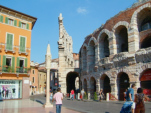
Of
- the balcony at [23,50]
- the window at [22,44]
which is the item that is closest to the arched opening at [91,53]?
the balcony at [23,50]

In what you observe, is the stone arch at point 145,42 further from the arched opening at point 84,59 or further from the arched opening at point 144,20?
the arched opening at point 84,59

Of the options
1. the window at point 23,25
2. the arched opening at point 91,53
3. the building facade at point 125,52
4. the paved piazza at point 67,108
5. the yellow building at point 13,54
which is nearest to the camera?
the paved piazza at point 67,108

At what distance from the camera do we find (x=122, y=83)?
67.4ft

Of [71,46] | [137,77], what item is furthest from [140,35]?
[71,46]

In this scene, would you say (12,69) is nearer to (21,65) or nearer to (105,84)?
(21,65)

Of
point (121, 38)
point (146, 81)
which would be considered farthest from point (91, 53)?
point (146, 81)

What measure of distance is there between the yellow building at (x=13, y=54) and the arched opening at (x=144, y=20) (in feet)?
51.0

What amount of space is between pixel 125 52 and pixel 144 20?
169 inches

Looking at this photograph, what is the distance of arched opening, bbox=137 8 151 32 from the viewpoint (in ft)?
61.8

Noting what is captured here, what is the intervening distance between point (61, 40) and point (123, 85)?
609 inches

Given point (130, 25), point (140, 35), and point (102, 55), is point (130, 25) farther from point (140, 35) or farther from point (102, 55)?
point (102, 55)

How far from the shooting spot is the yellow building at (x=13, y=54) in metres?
23.8

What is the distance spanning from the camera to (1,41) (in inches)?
948

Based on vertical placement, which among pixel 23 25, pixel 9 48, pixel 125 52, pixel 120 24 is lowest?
pixel 125 52
